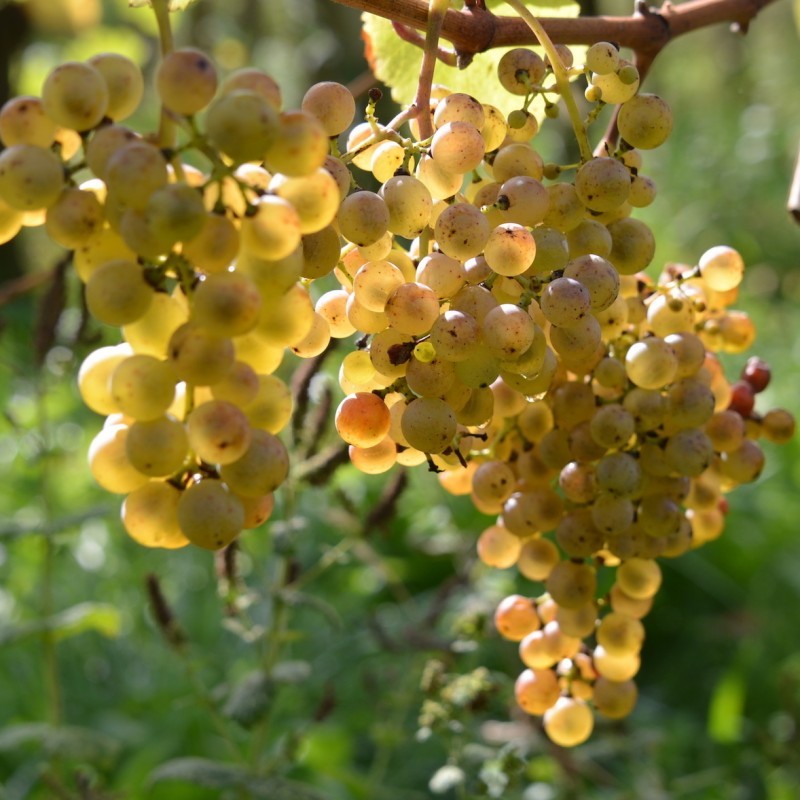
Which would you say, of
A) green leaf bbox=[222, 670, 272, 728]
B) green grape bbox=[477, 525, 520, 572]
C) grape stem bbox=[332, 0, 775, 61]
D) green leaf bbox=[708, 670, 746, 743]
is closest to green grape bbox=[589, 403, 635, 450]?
green grape bbox=[477, 525, 520, 572]

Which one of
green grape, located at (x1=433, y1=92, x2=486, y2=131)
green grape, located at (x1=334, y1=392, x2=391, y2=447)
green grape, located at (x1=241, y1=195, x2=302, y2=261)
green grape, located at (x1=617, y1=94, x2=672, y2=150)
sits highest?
green grape, located at (x1=241, y1=195, x2=302, y2=261)

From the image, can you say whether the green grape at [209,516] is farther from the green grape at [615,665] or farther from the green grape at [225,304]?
the green grape at [615,665]

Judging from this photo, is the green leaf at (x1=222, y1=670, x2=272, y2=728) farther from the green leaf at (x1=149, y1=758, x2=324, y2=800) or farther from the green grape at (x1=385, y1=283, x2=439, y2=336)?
the green grape at (x1=385, y1=283, x2=439, y2=336)

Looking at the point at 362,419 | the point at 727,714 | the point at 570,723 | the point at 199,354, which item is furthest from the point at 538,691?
the point at 727,714

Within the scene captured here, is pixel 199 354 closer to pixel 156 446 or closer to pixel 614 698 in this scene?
pixel 156 446

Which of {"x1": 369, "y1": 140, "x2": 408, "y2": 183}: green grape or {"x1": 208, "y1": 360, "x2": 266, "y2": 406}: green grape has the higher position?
{"x1": 369, "y1": 140, "x2": 408, "y2": 183}: green grape
